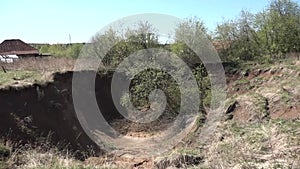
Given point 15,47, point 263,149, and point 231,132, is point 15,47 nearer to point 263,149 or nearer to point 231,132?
point 231,132

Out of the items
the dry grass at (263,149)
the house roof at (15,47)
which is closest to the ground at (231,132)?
the dry grass at (263,149)

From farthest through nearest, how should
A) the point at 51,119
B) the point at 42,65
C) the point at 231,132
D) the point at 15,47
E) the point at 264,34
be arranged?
1. the point at 15,47
2. the point at 264,34
3. the point at 42,65
4. the point at 51,119
5. the point at 231,132

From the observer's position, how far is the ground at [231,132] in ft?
23.4

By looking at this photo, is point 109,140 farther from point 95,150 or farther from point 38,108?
point 38,108

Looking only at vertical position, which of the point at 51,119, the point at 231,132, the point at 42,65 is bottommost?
the point at 231,132

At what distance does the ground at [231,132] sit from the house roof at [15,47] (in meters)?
18.3

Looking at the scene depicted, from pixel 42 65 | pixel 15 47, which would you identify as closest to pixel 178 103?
pixel 42 65

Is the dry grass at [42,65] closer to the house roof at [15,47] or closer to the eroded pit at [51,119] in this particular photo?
the eroded pit at [51,119]

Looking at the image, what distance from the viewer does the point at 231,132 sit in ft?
36.5

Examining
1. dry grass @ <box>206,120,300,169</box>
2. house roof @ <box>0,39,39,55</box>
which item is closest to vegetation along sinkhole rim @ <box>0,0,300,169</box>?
dry grass @ <box>206,120,300,169</box>

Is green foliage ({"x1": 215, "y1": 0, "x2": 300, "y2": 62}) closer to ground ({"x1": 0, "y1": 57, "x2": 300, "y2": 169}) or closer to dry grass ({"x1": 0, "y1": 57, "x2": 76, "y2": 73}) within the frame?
ground ({"x1": 0, "y1": 57, "x2": 300, "y2": 169})

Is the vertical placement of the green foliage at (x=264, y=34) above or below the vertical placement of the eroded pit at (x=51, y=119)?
above

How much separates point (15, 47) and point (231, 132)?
2779 centimetres

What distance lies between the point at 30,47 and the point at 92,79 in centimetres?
1849
